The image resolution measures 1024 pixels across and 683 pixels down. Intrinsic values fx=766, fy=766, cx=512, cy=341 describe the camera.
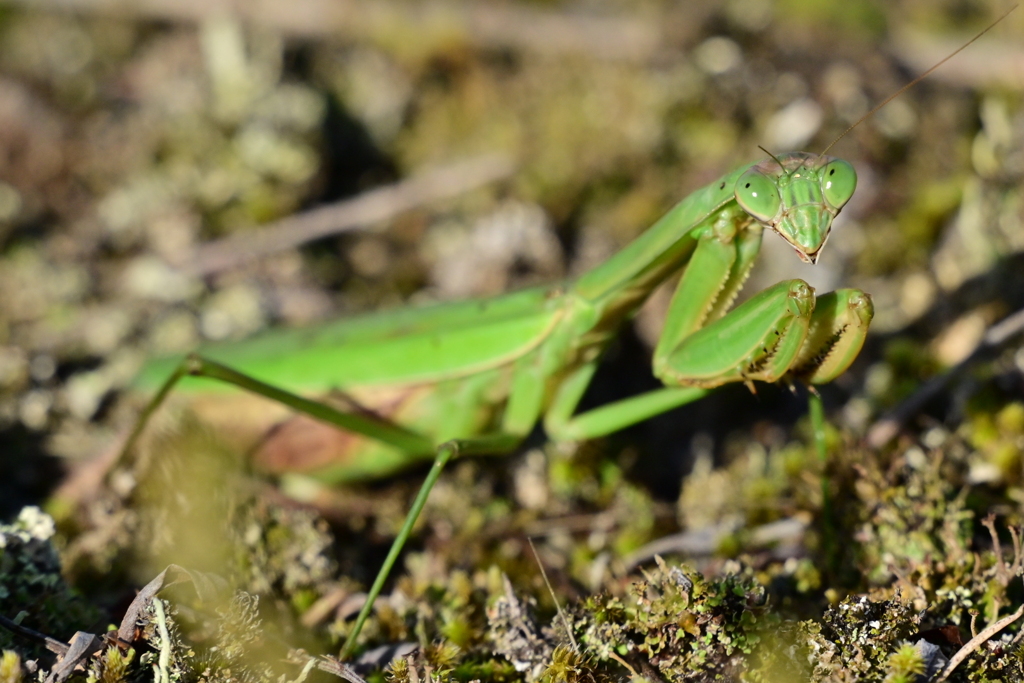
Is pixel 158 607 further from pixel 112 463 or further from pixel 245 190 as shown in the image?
pixel 245 190

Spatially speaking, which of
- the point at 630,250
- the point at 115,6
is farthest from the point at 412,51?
the point at 630,250

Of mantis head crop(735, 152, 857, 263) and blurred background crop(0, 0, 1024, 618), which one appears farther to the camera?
blurred background crop(0, 0, 1024, 618)

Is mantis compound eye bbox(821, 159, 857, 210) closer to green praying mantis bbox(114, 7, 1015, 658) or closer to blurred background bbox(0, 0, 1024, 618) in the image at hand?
green praying mantis bbox(114, 7, 1015, 658)

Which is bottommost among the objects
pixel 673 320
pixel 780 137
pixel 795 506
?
pixel 795 506

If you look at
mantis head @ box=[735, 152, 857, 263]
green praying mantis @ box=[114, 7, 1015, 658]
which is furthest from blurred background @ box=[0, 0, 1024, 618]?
mantis head @ box=[735, 152, 857, 263]

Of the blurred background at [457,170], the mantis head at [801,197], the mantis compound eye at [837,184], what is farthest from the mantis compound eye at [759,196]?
the blurred background at [457,170]

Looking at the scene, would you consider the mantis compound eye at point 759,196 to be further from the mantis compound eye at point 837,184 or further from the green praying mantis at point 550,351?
the mantis compound eye at point 837,184
